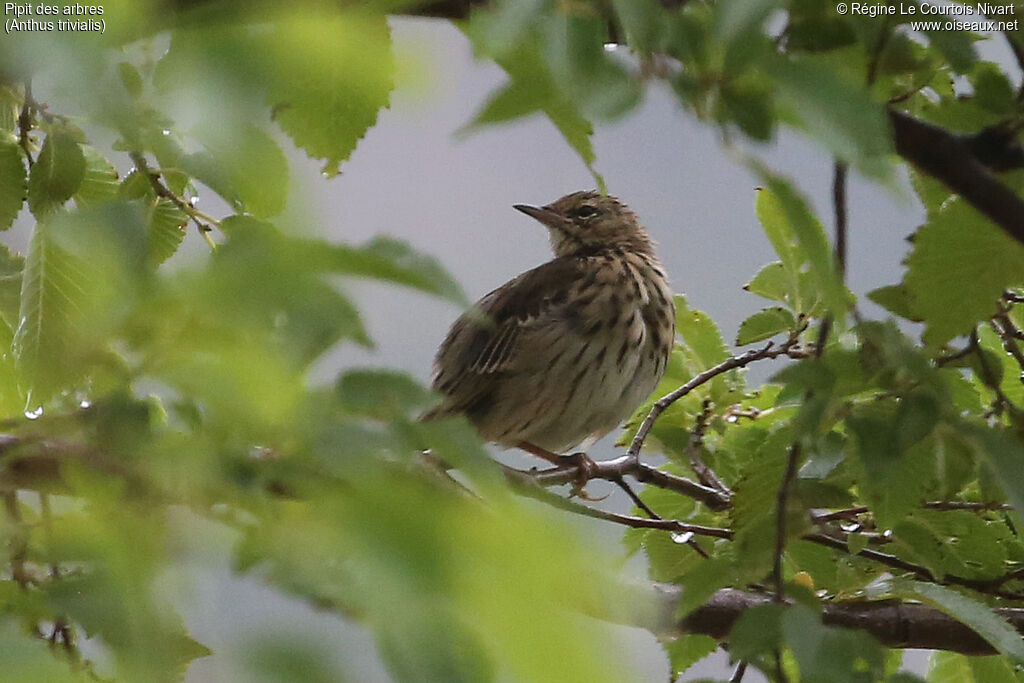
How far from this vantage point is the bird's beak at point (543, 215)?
15.4ft

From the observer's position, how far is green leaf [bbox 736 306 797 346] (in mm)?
2471

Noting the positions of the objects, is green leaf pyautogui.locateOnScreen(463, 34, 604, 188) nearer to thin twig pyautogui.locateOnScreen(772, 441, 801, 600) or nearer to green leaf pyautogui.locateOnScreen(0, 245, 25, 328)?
thin twig pyautogui.locateOnScreen(772, 441, 801, 600)

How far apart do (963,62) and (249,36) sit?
0.66m

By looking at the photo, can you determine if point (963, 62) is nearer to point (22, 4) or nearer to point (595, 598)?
point (595, 598)

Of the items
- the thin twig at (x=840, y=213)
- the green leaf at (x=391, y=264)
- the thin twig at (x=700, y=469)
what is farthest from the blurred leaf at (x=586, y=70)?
the thin twig at (x=700, y=469)

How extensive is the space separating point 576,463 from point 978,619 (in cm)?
214

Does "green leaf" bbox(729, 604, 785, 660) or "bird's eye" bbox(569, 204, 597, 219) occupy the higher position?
"bird's eye" bbox(569, 204, 597, 219)

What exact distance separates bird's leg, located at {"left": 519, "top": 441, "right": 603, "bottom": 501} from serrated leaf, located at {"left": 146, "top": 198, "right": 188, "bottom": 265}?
110 cm

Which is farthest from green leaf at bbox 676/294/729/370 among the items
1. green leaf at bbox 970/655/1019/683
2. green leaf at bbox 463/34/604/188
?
green leaf at bbox 463/34/604/188

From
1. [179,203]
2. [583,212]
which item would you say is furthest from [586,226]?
[179,203]

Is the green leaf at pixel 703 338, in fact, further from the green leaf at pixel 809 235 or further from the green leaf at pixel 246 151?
the green leaf at pixel 246 151

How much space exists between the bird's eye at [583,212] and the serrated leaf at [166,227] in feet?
9.57

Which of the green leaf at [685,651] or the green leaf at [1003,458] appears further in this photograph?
the green leaf at [685,651]

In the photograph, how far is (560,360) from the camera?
156 inches
